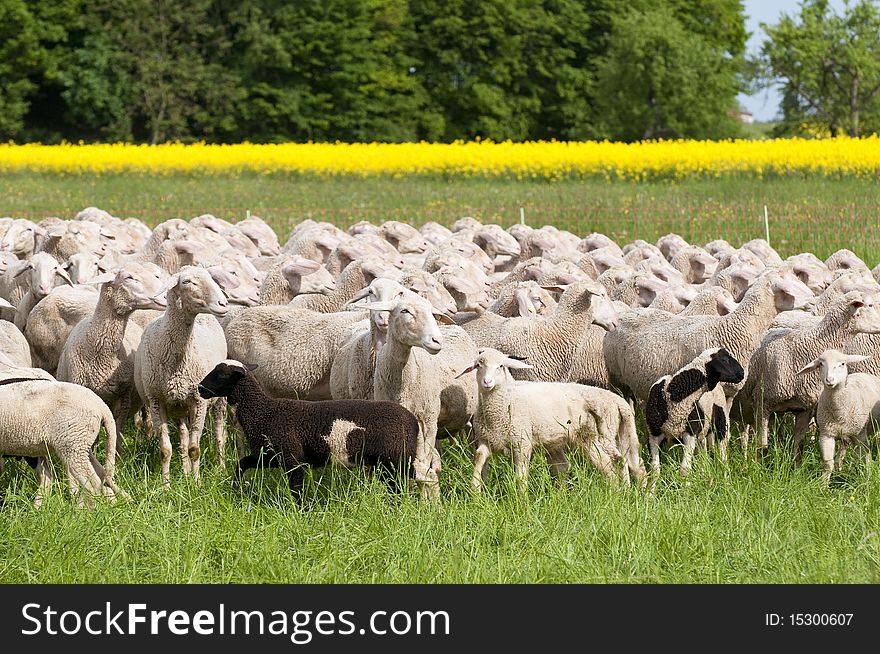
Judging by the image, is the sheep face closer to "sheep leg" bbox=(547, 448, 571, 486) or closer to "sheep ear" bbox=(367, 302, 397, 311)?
"sheep ear" bbox=(367, 302, 397, 311)

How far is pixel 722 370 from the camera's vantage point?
721cm

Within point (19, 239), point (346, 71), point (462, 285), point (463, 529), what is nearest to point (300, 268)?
point (462, 285)

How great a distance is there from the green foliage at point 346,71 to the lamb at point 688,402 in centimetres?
3778

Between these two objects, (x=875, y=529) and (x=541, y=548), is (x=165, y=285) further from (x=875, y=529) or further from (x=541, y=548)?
(x=875, y=529)

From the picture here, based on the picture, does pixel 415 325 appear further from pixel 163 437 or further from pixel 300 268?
pixel 300 268

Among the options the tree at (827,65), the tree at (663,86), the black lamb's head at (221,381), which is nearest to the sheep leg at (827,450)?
the black lamb's head at (221,381)

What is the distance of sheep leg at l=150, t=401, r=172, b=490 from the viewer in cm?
718

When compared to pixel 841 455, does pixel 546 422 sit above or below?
above

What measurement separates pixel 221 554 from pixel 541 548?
4.83ft

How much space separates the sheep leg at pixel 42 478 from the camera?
654 cm

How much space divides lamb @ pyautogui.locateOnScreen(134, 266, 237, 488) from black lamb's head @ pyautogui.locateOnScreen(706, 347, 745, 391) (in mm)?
2773

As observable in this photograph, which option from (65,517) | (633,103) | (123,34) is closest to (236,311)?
(65,517)

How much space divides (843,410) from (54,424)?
4198mm

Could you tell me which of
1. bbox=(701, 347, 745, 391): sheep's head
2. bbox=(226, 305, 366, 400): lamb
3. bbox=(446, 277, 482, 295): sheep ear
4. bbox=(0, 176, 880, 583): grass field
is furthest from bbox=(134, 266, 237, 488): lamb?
bbox=(701, 347, 745, 391): sheep's head
